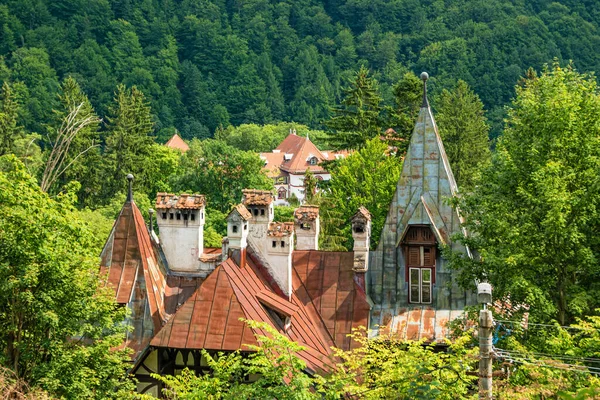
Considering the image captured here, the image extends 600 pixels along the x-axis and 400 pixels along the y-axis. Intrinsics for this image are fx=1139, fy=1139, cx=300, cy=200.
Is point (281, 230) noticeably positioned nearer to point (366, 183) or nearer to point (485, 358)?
point (485, 358)

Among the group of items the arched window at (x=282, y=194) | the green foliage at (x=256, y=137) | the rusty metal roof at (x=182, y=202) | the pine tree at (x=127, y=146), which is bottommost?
the rusty metal roof at (x=182, y=202)

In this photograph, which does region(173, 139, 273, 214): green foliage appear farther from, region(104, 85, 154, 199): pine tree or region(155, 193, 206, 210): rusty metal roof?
region(155, 193, 206, 210): rusty metal roof

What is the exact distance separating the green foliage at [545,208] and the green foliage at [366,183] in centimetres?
2042

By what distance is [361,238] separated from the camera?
2791 centimetres

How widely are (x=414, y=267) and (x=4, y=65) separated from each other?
144654 millimetres

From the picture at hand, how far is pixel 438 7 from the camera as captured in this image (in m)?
188

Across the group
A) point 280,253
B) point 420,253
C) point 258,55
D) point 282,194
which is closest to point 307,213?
point 280,253

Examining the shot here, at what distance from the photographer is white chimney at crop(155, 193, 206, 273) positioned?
27797 millimetres

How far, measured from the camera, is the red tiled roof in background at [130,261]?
2673 centimetres

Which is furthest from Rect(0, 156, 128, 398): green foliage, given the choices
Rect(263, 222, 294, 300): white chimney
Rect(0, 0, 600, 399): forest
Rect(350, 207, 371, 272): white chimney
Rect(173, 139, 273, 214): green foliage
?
Rect(173, 139, 273, 214): green foliage

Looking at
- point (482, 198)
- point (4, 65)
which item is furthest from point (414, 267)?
point (4, 65)

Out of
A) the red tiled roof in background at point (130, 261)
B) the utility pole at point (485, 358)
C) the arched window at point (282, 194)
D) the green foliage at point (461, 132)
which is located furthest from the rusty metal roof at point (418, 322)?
the arched window at point (282, 194)

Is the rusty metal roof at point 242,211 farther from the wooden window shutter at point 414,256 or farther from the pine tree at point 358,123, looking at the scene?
the pine tree at point 358,123

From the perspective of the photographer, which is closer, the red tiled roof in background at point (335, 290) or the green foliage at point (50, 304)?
the green foliage at point (50, 304)
